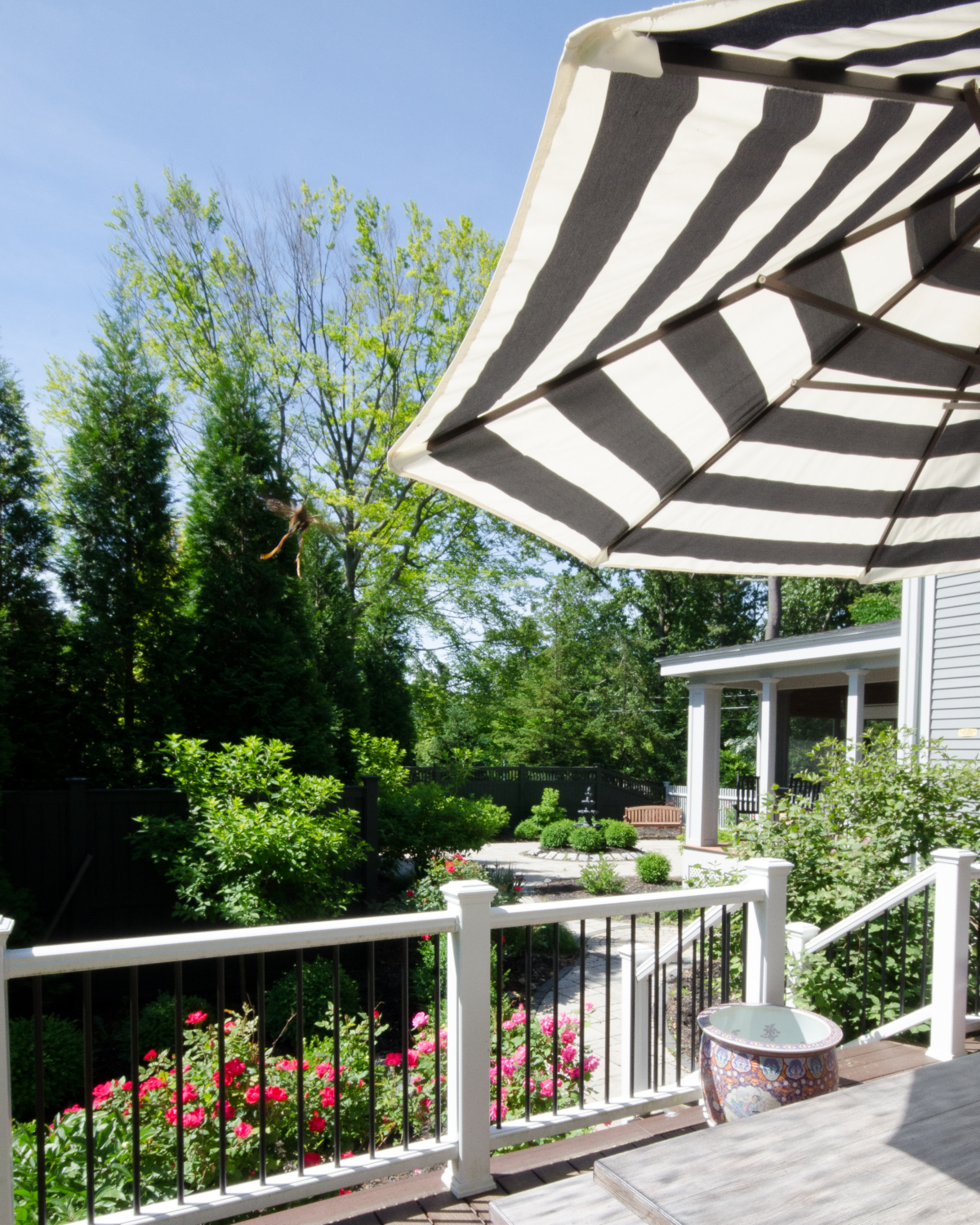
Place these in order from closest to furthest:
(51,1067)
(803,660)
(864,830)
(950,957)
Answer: (950,957), (51,1067), (864,830), (803,660)

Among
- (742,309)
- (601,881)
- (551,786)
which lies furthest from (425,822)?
(551,786)

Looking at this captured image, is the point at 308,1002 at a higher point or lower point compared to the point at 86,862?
lower

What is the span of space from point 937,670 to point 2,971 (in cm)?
800

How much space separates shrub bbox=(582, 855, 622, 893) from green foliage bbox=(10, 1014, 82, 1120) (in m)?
8.19

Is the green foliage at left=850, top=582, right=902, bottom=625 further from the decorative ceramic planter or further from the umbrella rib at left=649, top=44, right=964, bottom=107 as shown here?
the umbrella rib at left=649, top=44, right=964, bottom=107

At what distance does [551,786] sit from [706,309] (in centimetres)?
2108

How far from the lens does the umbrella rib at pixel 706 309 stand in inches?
77.1

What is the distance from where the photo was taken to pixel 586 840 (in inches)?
669

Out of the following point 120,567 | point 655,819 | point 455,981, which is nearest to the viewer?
point 455,981

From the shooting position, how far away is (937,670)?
7.70m

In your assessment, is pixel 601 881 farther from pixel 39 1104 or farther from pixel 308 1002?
pixel 39 1104

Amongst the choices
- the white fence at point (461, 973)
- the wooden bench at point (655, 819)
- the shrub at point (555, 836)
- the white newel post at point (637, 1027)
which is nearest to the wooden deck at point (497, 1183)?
the white fence at point (461, 973)

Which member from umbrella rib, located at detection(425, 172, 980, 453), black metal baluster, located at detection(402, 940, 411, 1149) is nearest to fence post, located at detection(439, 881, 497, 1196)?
black metal baluster, located at detection(402, 940, 411, 1149)

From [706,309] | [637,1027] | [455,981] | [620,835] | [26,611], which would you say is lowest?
[620,835]
